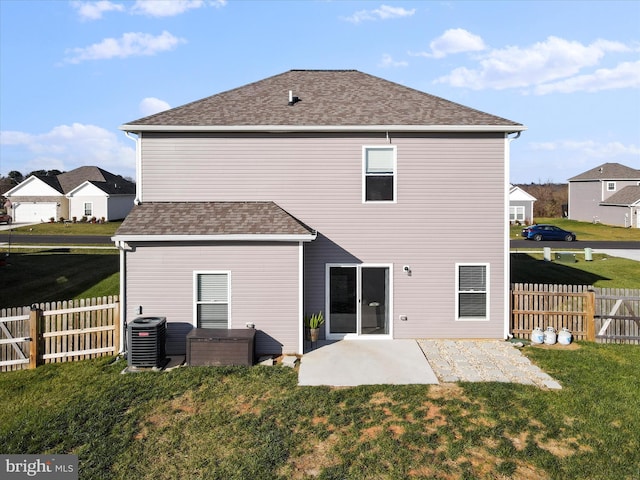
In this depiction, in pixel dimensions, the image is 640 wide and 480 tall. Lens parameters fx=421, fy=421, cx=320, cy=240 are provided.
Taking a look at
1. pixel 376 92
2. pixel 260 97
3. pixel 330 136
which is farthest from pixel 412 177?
pixel 260 97

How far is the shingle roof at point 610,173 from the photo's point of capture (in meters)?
54.0

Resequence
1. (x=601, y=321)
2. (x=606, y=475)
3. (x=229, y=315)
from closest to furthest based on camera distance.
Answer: (x=606, y=475) → (x=229, y=315) → (x=601, y=321)

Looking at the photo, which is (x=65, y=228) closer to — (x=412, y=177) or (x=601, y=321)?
(x=412, y=177)

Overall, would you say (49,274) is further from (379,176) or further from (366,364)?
(366,364)

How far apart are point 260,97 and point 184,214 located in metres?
4.81

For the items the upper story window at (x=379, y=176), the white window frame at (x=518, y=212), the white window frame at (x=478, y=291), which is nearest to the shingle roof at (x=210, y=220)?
the upper story window at (x=379, y=176)

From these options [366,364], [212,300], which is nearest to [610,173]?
[366,364]

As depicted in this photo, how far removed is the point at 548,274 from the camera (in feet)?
70.5

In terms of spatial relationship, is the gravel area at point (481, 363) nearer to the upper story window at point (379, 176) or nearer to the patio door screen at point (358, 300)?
the patio door screen at point (358, 300)

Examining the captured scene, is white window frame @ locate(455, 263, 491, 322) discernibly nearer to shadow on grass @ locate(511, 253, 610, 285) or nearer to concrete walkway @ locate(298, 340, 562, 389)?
concrete walkway @ locate(298, 340, 562, 389)

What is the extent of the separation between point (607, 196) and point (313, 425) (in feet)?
199

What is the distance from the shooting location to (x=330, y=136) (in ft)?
39.5

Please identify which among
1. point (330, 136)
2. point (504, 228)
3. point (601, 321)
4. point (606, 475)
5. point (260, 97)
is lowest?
point (606, 475)

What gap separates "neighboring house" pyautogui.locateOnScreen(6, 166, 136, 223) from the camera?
49.2m
